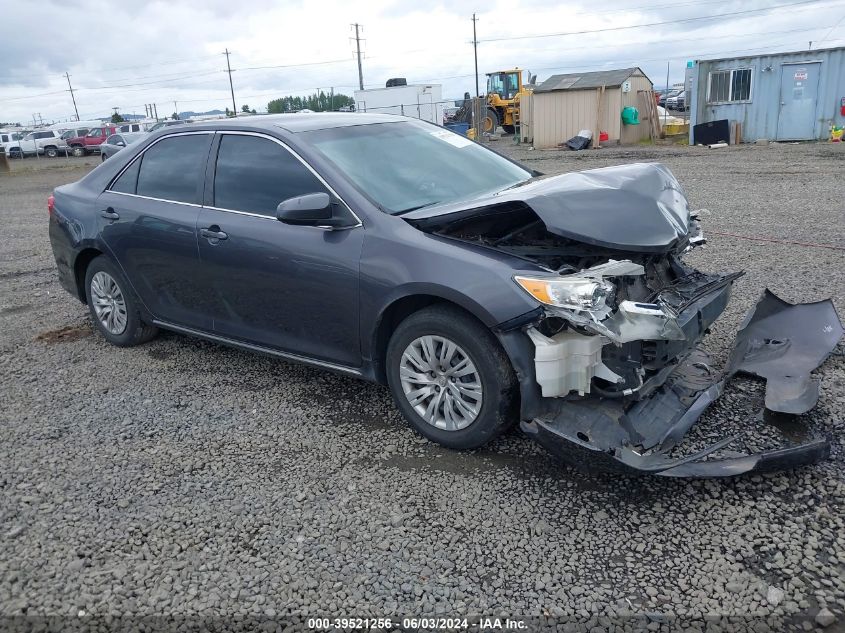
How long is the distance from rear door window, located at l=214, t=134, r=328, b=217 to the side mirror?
0.73 feet

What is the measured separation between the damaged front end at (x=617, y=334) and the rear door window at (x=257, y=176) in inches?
35.6

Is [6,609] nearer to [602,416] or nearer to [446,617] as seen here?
[446,617]

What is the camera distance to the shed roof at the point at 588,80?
79.9 ft

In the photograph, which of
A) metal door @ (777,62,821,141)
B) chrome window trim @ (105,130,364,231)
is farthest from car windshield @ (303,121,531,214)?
metal door @ (777,62,821,141)

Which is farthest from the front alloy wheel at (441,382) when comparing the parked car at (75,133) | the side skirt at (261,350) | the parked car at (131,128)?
the parked car at (75,133)

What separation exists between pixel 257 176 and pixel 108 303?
1989 millimetres

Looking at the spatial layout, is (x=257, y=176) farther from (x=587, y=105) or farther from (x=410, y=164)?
(x=587, y=105)

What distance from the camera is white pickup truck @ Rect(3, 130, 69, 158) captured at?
43.9 metres

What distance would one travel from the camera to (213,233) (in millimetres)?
4398

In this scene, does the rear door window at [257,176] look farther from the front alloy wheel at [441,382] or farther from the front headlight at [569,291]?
the front headlight at [569,291]

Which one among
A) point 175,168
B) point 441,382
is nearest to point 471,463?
point 441,382

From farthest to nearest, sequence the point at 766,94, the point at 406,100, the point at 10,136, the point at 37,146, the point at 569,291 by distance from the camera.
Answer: the point at 10,136
the point at 37,146
the point at 406,100
the point at 766,94
the point at 569,291

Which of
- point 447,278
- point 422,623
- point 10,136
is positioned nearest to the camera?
point 422,623

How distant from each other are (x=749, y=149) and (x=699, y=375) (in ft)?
61.4
